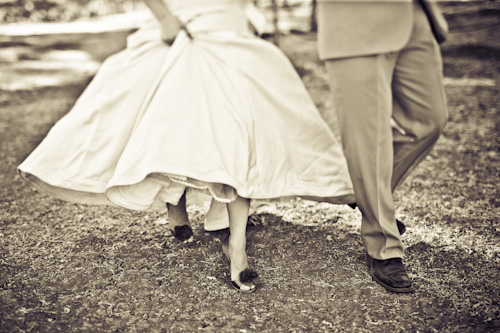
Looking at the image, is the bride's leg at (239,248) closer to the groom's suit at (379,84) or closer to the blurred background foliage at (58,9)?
the groom's suit at (379,84)

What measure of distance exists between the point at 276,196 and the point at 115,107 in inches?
42.8

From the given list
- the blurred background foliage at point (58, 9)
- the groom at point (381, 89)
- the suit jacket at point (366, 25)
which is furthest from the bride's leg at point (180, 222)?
the blurred background foliage at point (58, 9)

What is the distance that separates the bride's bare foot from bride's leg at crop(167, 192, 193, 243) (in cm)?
52

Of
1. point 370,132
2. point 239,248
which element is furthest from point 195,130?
point 370,132

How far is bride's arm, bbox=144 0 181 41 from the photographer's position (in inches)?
119

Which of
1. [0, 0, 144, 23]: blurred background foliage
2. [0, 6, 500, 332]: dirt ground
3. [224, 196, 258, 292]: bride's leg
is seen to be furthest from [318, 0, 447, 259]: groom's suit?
[0, 0, 144, 23]: blurred background foliage

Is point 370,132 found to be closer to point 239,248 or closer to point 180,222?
point 239,248

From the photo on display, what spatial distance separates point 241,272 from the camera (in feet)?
9.35

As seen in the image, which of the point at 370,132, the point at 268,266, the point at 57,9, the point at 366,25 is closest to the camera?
the point at 366,25

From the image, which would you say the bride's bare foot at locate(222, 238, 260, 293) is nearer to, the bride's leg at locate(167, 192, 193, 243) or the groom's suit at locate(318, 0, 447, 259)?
the bride's leg at locate(167, 192, 193, 243)

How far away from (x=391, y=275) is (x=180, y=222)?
1359 millimetres

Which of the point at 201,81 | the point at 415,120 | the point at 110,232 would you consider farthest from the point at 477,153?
the point at 110,232

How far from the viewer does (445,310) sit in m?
2.59

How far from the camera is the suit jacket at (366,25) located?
245 centimetres
